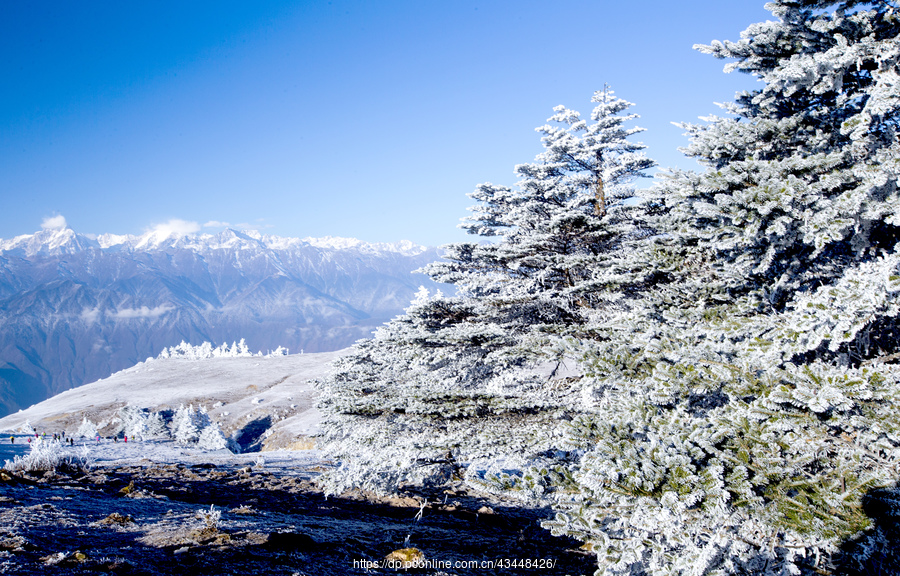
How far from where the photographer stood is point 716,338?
5492mm

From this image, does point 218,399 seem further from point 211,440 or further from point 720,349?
point 720,349

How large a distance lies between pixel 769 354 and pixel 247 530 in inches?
313

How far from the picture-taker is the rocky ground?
5800 millimetres

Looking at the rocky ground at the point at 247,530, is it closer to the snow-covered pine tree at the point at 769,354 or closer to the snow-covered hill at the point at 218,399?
the snow-covered pine tree at the point at 769,354

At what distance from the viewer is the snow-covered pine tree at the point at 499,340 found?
23.1 feet

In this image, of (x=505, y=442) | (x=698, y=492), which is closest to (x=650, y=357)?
(x=698, y=492)

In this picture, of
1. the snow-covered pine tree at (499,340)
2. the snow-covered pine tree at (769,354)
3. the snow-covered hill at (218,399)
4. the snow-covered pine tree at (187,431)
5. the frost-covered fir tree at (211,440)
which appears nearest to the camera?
the snow-covered pine tree at (769,354)

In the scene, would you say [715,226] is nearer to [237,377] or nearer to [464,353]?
[464,353]

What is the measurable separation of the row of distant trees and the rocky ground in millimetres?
1379

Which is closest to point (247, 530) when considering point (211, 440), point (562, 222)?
point (562, 222)

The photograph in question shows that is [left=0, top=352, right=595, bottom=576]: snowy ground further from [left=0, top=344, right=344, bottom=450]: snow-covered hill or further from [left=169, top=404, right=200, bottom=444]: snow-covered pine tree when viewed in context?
[left=0, top=344, right=344, bottom=450]: snow-covered hill

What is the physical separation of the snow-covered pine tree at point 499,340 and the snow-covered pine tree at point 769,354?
4.31 ft

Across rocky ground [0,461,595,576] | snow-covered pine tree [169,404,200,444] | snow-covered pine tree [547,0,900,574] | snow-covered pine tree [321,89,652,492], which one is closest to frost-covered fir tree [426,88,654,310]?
snow-covered pine tree [321,89,652,492]

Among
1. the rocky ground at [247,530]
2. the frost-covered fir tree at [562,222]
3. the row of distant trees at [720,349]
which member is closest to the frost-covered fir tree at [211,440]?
the rocky ground at [247,530]
